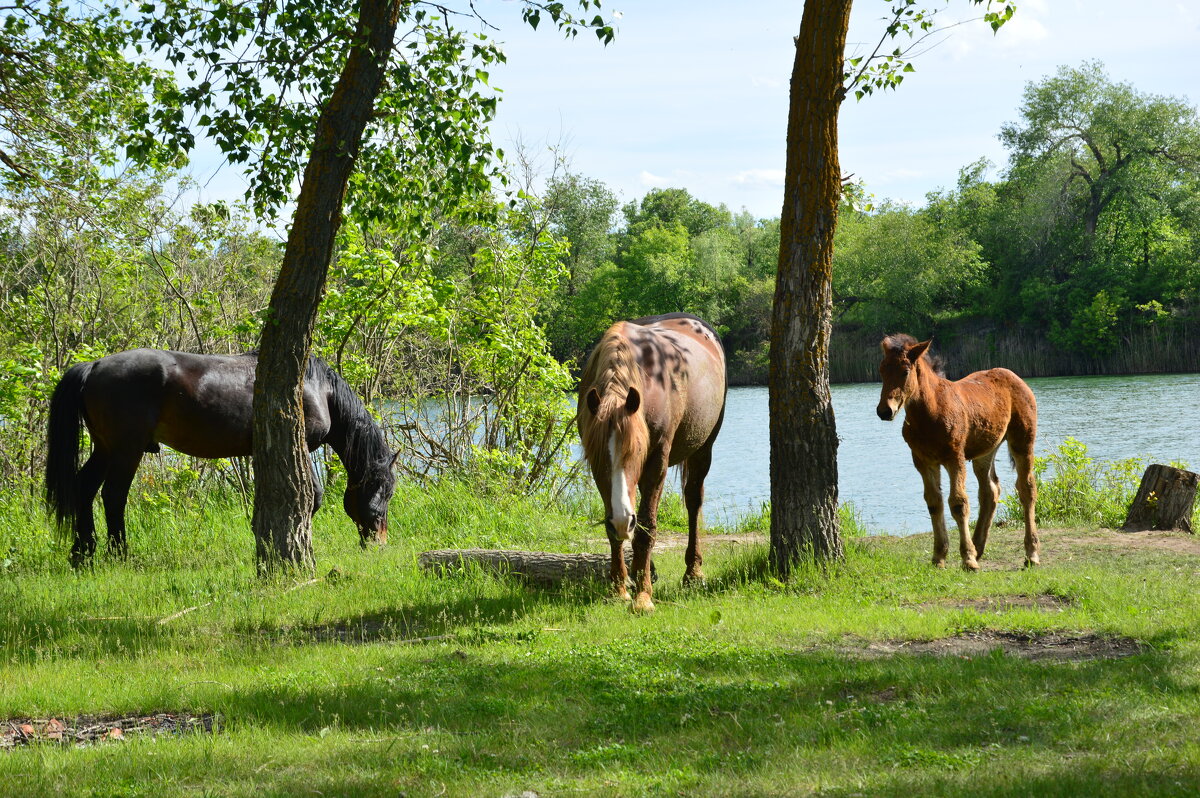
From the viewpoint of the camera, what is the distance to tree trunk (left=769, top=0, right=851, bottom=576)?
25.9 ft

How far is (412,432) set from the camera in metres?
15.2

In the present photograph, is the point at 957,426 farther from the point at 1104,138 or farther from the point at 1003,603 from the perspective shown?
the point at 1104,138

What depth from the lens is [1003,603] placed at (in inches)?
271

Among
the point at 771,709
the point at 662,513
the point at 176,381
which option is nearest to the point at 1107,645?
the point at 771,709

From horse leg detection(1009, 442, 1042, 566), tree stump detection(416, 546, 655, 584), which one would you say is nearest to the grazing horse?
tree stump detection(416, 546, 655, 584)

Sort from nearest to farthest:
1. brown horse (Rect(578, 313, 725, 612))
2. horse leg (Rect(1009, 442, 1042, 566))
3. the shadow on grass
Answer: the shadow on grass → brown horse (Rect(578, 313, 725, 612)) → horse leg (Rect(1009, 442, 1042, 566))

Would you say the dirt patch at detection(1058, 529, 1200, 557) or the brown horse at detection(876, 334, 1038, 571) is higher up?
the brown horse at detection(876, 334, 1038, 571)

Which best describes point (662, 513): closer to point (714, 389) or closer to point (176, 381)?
point (714, 389)

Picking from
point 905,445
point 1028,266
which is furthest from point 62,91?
point 1028,266

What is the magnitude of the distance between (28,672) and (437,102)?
554cm

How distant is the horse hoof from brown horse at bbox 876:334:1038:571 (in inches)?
97.9

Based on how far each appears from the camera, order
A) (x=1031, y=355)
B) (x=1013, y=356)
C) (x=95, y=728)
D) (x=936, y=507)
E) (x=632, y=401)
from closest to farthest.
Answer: (x=95, y=728) → (x=632, y=401) → (x=936, y=507) → (x=1031, y=355) → (x=1013, y=356)

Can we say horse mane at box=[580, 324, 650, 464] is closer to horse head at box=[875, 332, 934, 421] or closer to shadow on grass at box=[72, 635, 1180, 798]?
shadow on grass at box=[72, 635, 1180, 798]

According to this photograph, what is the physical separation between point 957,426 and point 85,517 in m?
8.34
